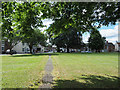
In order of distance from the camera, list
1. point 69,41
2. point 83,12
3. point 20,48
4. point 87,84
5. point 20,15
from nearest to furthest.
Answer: point 87,84 → point 83,12 → point 20,15 → point 69,41 → point 20,48

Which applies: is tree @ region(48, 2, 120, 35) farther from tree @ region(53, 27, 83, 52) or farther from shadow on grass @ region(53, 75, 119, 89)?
tree @ region(53, 27, 83, 52)

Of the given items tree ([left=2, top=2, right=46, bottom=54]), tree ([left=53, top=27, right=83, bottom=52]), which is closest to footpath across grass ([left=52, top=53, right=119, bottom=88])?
tree ([left=2, top=2, right=46, bottom=54])

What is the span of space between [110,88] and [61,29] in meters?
3.97

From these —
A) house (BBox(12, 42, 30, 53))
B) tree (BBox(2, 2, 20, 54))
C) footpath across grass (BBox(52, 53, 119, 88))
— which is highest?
tree (BBox(2, 2, 20, 54))

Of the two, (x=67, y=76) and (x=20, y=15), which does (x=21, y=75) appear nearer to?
(x=67, y=76)

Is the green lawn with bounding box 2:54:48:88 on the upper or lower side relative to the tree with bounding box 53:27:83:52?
lower

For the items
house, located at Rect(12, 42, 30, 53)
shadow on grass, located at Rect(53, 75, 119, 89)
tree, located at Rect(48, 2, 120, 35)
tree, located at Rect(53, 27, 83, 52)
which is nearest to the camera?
shadow on grass, located at Rect(53, 75, 119, 89)

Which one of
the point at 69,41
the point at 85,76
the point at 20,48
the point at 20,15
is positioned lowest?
the point at 85,76

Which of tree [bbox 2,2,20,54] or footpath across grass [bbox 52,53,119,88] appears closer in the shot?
footpath across grass [bbox 52,53,119,88]

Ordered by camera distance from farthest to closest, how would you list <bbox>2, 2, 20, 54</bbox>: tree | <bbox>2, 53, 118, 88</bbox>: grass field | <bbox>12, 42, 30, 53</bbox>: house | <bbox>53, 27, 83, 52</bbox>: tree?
<bbox>12, 42, 30, 53</bbox>: house
<bbox>53, 27, 83, 52</bbox>: tree
<bbox>2, 2, 20, 54</bbox>: tree
<bbox>2, 53, 118, 88</bbox>: grass field

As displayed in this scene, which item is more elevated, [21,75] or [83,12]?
[83,12]

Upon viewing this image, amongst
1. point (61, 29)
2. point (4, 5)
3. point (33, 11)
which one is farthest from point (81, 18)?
point (4, 5)

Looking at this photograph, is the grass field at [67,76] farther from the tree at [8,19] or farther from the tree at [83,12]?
the tree at [83,12]

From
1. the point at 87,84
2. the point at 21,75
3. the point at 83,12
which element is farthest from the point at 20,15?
the point at 87,84
